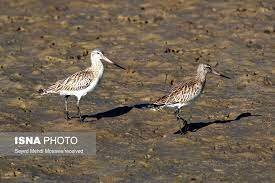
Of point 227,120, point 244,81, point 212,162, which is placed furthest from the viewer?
point 244,81

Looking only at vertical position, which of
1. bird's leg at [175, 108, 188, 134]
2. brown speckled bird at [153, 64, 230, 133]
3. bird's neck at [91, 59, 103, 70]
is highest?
bird's neck at [91, 59, 103, 70]

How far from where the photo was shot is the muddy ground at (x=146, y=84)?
20.2m

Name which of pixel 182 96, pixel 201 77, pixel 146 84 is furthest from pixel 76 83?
pixel 146 84

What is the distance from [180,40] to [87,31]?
3.88 m

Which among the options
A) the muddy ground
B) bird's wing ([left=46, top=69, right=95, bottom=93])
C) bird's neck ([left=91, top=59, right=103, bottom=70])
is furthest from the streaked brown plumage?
the muddy ground

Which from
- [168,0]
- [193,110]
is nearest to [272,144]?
[193,110]

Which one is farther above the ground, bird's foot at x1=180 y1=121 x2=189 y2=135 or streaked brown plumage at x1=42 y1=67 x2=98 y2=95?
streaked brown plumage at x1=42 y1=67 x2=98 y2=95

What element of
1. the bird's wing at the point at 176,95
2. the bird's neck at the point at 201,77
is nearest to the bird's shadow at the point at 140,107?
the bird's wing at the point at 176,95

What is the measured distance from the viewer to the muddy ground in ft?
66.3

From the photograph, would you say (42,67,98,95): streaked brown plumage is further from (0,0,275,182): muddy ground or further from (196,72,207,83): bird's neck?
(196,72,207,83): bird's neck

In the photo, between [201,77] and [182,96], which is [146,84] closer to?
[201,77]

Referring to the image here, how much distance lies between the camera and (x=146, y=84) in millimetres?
27375

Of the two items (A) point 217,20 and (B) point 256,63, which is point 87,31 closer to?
(A) point 217,20

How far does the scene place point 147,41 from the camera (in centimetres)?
3172
